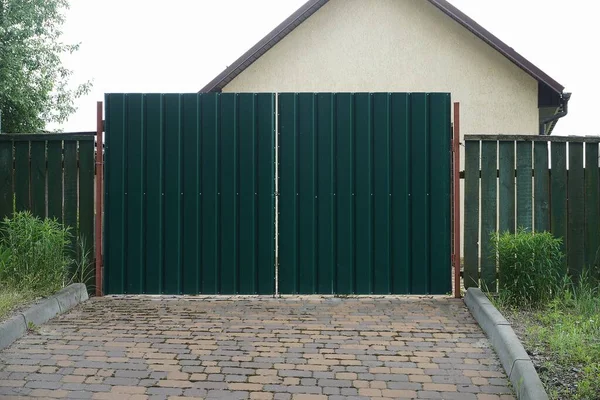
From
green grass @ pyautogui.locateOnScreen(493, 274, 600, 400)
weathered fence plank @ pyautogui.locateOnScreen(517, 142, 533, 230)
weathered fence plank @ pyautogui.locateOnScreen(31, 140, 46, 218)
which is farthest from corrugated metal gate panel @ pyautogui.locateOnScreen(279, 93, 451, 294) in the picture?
weathered fence plank @ pyautogui.locateOnScreen(31, 140, 46, 218)

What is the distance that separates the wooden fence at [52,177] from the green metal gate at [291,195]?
35cm

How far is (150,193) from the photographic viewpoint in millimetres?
7734

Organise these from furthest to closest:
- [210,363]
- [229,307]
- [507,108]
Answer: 1. [507,108]
2. [229,307]
3. [210,363]

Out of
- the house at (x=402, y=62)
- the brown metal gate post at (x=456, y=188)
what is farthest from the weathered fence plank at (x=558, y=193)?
the house at (x=402, y=62)

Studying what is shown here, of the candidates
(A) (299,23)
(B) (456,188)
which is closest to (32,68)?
(A) (299,23)

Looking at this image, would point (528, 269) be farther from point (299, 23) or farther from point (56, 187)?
point (299, 23)

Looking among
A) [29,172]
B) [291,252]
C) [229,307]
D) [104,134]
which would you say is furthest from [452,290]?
[29,172]

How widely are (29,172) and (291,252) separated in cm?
352

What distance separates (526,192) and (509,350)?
3110 mm

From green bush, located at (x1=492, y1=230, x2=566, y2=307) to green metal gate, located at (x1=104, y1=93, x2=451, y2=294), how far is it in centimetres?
92

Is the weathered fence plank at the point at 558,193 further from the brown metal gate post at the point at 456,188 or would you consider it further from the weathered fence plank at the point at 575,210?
the brown metal gate post at the point at 456,188

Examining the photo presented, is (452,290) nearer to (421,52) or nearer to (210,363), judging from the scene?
(210,363)

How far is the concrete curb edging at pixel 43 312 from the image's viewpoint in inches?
226

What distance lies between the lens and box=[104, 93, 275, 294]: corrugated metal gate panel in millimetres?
7672
